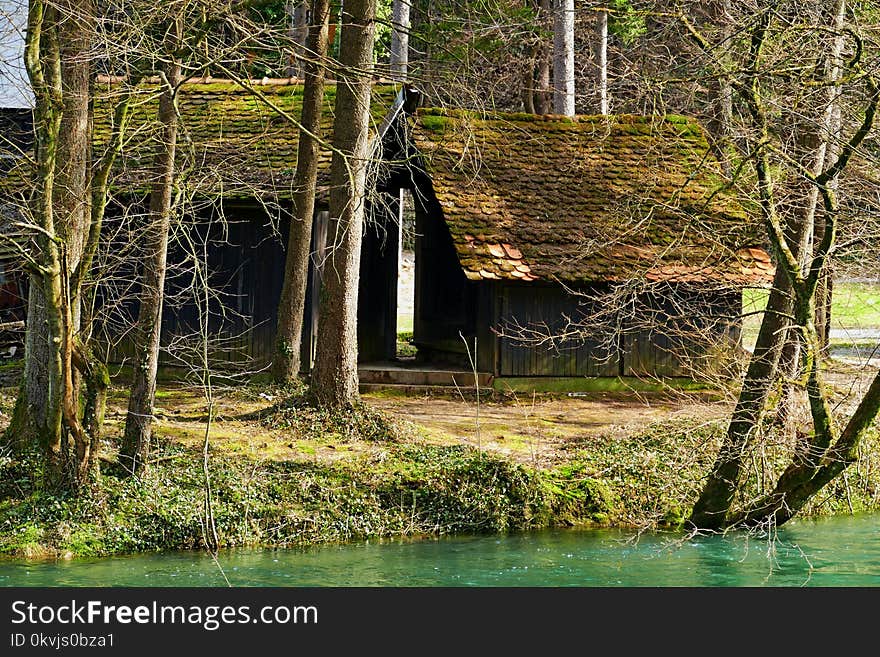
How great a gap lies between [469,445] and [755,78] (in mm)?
5365

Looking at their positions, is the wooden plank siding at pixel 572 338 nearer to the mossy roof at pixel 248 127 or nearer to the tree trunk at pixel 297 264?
the tree trunk at pixel 297 264

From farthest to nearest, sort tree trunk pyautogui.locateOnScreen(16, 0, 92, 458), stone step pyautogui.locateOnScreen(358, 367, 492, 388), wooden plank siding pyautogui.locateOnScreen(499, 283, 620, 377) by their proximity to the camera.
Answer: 1. stone step pyautogui.locateOnScreen(358, 367, 492, 388)
2. wooden plank siding pyautogui.locateOnScreen(499, 283, 620, 377)
3. tree trunk pyautogui.locateOnScreen(16, 0, 92, 458)

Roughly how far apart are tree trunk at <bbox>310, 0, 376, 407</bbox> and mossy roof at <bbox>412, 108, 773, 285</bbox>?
274cm

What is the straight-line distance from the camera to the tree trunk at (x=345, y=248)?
13.7 meters

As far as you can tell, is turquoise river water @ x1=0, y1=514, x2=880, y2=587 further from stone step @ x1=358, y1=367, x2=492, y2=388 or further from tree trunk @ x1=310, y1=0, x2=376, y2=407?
stone step @ x1=358, y1=367, x2=492, y2=388

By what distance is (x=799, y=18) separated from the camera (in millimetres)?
10773

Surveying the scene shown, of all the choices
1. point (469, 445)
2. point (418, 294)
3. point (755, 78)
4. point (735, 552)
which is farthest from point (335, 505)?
point (418, 294)

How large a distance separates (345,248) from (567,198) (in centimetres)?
553

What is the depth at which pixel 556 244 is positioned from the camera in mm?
17516

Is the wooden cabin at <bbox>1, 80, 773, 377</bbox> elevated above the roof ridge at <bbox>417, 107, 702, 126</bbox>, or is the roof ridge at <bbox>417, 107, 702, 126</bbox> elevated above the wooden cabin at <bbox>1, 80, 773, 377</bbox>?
the roof ridge at <bbox>417, 107, 702, 126</bbox>

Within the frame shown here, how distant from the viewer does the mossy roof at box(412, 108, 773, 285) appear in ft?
55.8

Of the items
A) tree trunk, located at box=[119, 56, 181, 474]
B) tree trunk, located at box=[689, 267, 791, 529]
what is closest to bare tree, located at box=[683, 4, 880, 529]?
tree trunk, located at box=[689, 267, 791, 529]

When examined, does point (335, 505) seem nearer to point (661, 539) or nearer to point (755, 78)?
point (661, 539)

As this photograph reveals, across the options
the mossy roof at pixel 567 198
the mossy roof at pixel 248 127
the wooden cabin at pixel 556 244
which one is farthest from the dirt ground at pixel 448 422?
the mossy roof at pixel 248 127
